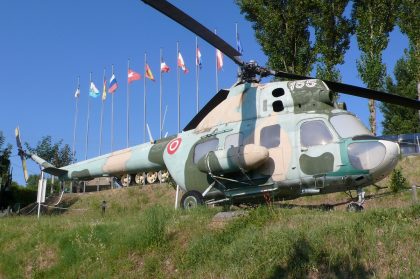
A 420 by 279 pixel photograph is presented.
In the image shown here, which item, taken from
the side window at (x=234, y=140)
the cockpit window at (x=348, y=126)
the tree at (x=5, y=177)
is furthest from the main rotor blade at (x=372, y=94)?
the tree at (x=5, y=177)

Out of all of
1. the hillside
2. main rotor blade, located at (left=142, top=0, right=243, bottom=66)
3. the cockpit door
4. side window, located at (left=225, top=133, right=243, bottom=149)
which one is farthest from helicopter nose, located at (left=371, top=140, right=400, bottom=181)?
main rotor blade, located at (left=142, top=0, right=243, bottom=66)

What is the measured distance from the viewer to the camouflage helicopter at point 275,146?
33.6ft

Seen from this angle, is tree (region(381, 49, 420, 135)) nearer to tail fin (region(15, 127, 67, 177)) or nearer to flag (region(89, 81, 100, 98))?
flag (region(89, 81, 100, 98))

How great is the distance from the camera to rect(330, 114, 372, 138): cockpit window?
34.5 feet

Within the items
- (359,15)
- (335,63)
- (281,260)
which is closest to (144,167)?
(281,260)

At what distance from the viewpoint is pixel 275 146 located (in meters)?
11.2

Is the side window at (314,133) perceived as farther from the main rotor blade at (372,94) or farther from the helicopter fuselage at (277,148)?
the main rotor blade at (372,94)

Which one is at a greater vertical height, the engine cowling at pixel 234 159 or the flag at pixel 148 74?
the flag at pixel 148 74

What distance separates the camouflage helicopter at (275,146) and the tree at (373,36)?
51.5 ft

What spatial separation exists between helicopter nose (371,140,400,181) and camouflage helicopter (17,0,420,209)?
21 millimetres

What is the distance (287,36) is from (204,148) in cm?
1773

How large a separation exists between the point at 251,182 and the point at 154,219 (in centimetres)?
321

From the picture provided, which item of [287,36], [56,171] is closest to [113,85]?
[287,36]

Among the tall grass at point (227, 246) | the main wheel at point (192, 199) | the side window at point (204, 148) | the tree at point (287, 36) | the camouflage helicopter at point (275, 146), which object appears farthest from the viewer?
the tree at point (287, 36)
